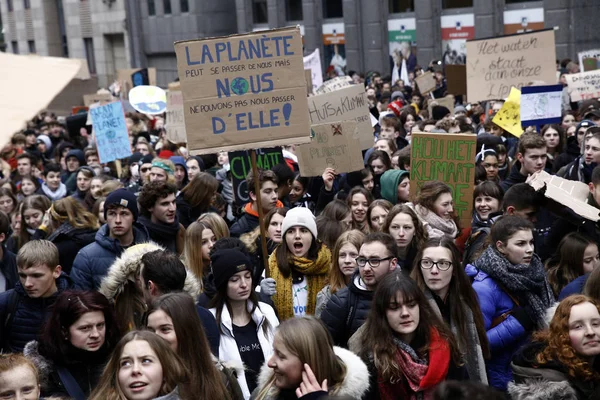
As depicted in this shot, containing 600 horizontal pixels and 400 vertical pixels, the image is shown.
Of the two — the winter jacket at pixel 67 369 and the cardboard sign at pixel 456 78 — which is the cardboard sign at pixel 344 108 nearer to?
the cardboard sign at pixel 456 78

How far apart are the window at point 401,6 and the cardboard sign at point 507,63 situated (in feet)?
50.8

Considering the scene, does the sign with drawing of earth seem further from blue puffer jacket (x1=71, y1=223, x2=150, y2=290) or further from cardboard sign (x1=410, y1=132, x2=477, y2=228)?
blue puffer jacket (x1=71, y1=223, x2=150, y2=290)

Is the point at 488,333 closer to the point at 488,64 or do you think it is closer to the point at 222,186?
the point at 222,186

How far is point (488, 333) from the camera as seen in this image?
505cm

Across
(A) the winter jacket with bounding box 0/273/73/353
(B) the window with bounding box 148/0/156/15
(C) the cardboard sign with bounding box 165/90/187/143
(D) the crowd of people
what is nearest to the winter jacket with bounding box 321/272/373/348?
(D) the crowd of people

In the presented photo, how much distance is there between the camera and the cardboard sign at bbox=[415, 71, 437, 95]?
58.9 ft

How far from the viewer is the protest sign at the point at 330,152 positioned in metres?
9.59

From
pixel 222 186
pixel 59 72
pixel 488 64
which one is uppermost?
pixel 59 72

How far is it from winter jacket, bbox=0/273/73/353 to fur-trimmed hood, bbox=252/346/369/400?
1673 mm

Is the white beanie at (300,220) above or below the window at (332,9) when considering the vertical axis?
below

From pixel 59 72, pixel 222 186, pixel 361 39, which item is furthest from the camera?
pixel 361 39

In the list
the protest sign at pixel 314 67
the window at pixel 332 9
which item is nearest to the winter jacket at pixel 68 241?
the protest sign at pixel 314 67

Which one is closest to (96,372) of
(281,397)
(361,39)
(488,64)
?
(281,397)

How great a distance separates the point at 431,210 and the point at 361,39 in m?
23.7
